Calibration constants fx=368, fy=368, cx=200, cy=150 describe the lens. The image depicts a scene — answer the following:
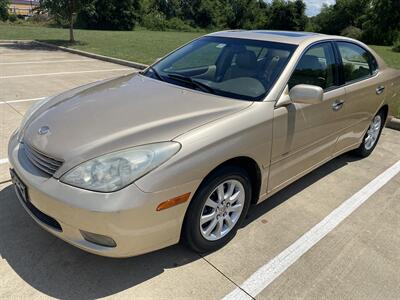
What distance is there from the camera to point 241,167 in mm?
2836

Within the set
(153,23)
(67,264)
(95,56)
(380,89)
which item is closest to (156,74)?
(67,264)

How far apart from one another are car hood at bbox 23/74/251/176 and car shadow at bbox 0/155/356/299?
776mm

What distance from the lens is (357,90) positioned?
396 cm

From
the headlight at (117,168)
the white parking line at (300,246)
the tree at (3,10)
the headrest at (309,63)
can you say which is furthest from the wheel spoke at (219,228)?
the tree at (3,10)

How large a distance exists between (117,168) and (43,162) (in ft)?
1.91

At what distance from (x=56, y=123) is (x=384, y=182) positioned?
3547 mm

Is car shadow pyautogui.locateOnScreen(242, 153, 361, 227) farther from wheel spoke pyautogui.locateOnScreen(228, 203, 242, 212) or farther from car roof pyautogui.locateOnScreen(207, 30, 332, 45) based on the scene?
car roof pyautogui.locateOnScreen(207, 30, 332, 45)

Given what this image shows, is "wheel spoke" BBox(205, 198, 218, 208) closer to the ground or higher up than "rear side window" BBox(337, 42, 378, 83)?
closer to the ground

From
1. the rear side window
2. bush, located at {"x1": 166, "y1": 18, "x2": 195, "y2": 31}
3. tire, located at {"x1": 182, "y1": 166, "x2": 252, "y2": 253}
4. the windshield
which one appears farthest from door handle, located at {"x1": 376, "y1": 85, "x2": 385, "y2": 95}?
bush, located at {"x1": 166, "y1": 18, "x2": 195, "y2": 31}

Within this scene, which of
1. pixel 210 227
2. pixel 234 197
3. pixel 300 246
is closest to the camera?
pixel 210 227

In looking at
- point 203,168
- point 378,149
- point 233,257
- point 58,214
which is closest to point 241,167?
point 203,168

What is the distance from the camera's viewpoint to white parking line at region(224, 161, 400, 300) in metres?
2.52

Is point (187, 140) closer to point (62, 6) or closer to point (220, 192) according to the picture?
point (220, 192)

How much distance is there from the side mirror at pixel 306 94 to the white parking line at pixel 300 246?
1.14 meters
